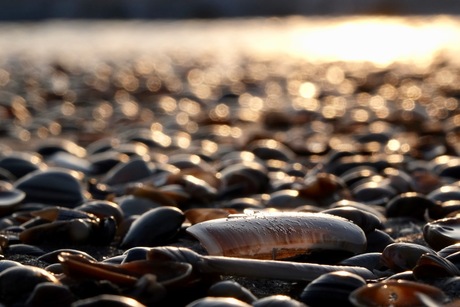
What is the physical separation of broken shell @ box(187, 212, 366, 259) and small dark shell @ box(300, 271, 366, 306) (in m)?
0.32

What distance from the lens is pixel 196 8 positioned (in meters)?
28.0

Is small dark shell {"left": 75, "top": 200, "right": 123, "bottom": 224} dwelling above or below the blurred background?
below

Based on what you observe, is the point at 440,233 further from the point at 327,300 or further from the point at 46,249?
the point at 46,249

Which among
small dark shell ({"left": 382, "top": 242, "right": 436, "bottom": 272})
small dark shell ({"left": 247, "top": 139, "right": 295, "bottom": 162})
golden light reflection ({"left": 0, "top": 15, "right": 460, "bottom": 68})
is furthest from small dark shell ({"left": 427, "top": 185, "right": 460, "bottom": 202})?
golden light reflection ({"left": 0, "top": 15, "right": 460, "bottom": 68})

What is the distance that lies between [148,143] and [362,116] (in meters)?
1.86

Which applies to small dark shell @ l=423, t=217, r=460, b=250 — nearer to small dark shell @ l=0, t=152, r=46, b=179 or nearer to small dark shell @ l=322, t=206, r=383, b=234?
small dark shell @ l=322, t=206, r=383, b=234

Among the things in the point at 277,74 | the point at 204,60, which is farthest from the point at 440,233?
the point at 204,60

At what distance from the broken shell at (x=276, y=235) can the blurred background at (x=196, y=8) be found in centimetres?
2500

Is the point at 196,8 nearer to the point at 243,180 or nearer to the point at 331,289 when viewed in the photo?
the point at 243,180

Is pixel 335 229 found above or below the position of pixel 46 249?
above

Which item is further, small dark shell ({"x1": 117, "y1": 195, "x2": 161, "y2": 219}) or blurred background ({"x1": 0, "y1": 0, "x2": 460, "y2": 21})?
blurred background ({"x1": 0, "y1": 0, "x2": 460, "y2": 21})

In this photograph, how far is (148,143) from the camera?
17.9ft

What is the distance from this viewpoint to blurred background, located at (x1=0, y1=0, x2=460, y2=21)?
2714 cm

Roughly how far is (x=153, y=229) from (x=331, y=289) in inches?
35.1
